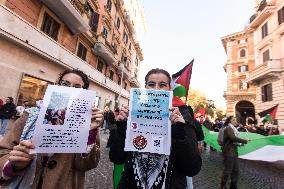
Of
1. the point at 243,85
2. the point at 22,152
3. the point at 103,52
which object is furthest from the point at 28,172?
the point at 243,85

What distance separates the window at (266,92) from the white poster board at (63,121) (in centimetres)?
2536

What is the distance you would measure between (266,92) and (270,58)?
11.9 feet

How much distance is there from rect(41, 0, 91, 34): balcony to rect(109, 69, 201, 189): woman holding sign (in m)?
13.3

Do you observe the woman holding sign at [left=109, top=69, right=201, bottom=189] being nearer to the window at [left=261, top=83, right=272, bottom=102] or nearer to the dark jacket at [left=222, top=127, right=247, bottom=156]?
the dark jacket at [left=222, top=127, right=247, bottom=156]

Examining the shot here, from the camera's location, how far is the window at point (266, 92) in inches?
912

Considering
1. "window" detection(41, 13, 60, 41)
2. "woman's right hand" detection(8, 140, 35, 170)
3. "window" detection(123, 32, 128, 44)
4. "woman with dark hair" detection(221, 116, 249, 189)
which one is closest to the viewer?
"woman's right hand" detection(8, 140, 35, 170)

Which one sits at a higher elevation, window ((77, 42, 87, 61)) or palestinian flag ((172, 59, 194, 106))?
→ window ((77, 42, 87, 61))

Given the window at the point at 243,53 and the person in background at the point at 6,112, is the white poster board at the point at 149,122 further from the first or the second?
the window at the point at 243,53

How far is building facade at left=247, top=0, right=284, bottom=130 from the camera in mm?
21558

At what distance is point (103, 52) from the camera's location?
834 inches

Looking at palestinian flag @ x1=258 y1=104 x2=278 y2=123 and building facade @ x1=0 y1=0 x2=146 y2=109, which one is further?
palestinian flag @ x1=258 y1=104 x2=278 y2=123

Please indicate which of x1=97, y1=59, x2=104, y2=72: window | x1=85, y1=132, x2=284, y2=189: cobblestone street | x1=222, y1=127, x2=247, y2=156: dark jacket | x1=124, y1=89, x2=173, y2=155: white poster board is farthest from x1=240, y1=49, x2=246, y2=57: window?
x1=124, y1=89, x2=173, y2=155: white poster board

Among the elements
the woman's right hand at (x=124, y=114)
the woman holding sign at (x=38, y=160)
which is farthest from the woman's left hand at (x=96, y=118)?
the woman's right hand at (x=124, y=114)

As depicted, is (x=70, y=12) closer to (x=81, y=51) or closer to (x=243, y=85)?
(x=81, y=51)
